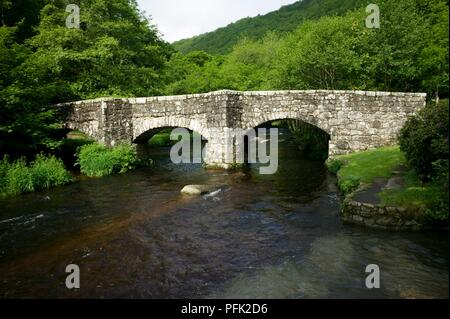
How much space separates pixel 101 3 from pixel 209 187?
16883 mm

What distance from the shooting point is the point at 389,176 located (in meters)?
12.2

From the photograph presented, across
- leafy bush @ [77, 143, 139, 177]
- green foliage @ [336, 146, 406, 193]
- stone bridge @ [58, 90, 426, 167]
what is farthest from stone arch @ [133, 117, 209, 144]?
green foliage @ [336, 146, 406, 193]

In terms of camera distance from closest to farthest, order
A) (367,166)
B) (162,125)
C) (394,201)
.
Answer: (394,201) < (367,166) < (162,125)

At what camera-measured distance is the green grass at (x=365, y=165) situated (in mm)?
12250

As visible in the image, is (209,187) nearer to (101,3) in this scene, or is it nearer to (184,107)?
(184,107)

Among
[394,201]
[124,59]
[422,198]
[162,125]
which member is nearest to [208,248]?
[394,201]

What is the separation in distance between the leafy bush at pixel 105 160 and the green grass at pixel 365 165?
1048 centimetres

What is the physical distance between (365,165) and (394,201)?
16.0ft

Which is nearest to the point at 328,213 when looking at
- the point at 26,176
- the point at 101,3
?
the point at 26,176

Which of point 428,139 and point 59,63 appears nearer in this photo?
point 428,139

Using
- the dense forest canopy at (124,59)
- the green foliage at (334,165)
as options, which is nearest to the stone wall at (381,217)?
the green foliage at (334,165)

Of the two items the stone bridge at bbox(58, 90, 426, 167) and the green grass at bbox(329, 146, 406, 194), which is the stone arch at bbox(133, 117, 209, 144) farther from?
the green grass at bbox(329, 146, 406, 194)

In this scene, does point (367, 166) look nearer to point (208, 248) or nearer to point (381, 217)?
point (381, 217)

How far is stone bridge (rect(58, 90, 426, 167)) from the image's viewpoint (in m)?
17.5
